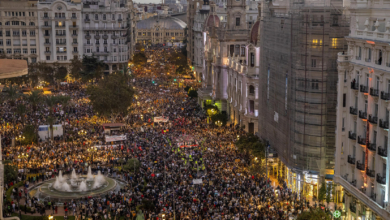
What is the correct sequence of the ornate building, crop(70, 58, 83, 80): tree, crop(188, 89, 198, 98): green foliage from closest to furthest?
1. the ornate building
2. crop(188, 89, 198, 98): green foliage
3. crop(70, 58, 83, 80): tree

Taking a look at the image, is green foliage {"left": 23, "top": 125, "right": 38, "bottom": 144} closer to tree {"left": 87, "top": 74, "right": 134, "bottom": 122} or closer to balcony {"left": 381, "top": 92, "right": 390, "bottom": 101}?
tree {"left": 87, "top": 74, "right": 134, "bottom": 122}

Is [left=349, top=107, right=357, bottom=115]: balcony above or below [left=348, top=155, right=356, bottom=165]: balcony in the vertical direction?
above

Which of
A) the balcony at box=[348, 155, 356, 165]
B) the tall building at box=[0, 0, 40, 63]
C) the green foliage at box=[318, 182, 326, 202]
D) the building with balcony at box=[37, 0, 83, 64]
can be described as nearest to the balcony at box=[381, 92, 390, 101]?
the balcony at box=[348, 155, 356, 165]

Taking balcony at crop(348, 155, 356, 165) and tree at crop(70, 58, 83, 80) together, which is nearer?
balcony at crop(348, 155, 356, 165)

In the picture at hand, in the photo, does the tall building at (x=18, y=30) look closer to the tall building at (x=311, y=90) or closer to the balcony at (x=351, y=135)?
the tall building at (x=311, y=90)

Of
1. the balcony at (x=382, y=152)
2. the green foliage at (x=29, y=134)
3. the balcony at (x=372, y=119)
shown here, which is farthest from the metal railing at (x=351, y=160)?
the green foliage at (x=29, y=134)

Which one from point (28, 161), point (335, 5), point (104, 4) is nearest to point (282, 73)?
point (335, 5)

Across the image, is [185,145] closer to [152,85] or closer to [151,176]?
[151,176]
